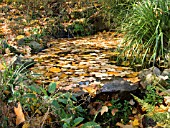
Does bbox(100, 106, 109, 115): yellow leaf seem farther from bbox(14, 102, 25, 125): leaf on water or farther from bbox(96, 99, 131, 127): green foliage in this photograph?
bbox(14, 102, 25, 125): leaf on water

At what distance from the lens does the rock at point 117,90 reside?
2846mm

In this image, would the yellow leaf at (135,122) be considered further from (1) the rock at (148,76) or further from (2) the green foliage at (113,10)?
(2) the green foliage at (113,10)

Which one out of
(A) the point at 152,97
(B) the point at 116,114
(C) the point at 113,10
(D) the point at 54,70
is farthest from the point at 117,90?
(C) the point at 113,10

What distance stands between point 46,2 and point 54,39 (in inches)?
66.4

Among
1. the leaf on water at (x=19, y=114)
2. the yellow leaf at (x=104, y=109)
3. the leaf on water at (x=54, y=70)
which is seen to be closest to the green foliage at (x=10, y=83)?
the leaf on water at (x=19, y=114)

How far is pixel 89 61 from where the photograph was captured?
3912 mm

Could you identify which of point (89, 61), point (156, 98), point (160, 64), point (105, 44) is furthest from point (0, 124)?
point (105, 44)

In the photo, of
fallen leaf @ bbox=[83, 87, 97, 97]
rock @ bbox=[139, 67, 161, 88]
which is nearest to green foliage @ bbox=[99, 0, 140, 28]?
rock @ bbox=[139, 67, 161, 88]

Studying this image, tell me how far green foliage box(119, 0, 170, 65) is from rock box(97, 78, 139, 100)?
0.75 metres

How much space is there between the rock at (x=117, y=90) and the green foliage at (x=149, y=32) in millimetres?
753

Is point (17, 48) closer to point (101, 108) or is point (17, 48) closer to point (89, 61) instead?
point (89, 61)

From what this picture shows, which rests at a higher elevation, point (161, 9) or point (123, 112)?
point (161, 9)

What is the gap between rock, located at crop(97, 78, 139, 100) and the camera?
285cm

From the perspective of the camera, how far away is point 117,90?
2861mm
